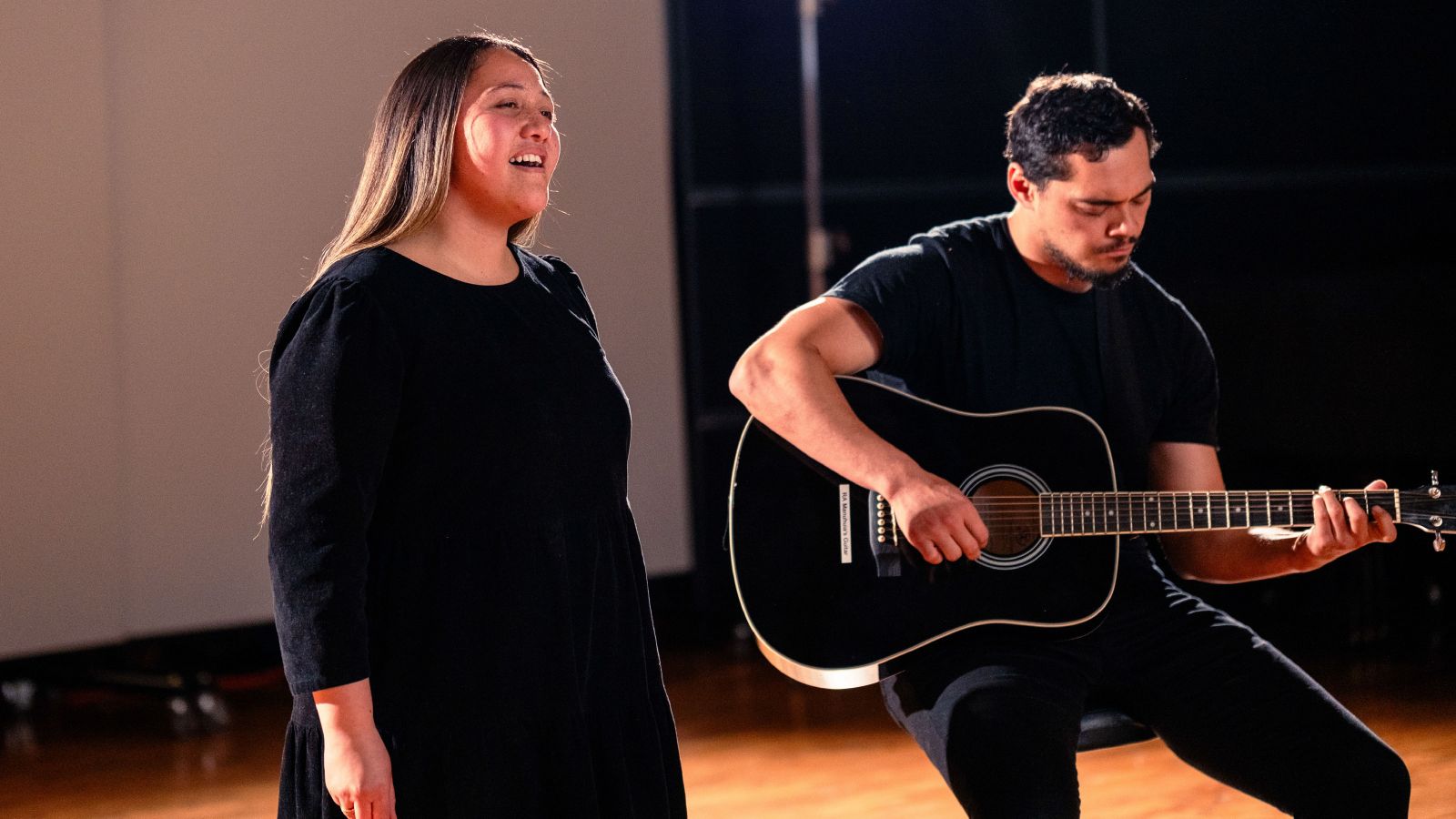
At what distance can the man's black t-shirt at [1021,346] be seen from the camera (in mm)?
2299

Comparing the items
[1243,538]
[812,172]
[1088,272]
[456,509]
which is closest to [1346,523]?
[1243,538]

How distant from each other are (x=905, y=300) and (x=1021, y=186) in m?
0.29

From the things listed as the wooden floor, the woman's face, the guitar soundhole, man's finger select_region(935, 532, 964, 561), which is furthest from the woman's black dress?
the wooden floor

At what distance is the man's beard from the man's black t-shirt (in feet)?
0.13

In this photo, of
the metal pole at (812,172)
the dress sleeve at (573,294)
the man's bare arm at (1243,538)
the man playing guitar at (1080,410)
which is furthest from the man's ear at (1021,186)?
the metal pole at (812,172)

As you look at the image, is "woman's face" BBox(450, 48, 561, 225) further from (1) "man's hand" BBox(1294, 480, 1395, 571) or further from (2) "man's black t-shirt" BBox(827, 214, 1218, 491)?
(1) "man's hand" BBox(1294, 480, 1395, 571)

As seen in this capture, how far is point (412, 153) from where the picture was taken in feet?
5.40

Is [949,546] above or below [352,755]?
above

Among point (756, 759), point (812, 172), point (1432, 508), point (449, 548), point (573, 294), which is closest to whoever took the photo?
point (449, 548)

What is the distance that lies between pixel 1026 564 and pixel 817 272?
2717 millimetres

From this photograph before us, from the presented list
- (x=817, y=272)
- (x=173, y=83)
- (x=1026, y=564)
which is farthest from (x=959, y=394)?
(x=173, y=83)

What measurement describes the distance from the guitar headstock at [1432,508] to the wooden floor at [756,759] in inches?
46.9

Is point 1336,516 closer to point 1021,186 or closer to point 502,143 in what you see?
point 1021,186

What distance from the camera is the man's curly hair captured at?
2268 millimetres
